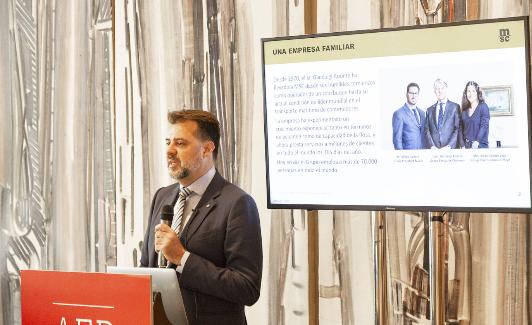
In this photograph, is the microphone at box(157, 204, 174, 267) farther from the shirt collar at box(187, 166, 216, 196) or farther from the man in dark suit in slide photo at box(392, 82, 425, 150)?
the man in dark suit in slide photo at box(392, 82, 425, 150)

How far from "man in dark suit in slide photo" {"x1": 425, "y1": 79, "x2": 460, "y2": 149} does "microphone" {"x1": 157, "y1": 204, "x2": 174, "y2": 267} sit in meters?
1.07

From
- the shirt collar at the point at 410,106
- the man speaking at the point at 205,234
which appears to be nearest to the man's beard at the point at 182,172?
the man speaking at the point at 205,234

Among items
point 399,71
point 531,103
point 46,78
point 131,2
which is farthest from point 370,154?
point 46,78

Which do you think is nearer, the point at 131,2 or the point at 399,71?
the point at 399,71

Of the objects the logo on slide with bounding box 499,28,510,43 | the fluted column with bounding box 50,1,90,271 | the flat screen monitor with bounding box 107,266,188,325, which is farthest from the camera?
the fluted column with bounding box 50,1,90,271

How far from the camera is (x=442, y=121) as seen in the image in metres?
3.20

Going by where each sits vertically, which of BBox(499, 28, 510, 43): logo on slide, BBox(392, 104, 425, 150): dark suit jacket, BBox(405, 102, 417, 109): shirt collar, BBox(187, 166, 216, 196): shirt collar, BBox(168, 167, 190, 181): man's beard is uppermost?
BBox(499, 28, 510, 43): logo on slide

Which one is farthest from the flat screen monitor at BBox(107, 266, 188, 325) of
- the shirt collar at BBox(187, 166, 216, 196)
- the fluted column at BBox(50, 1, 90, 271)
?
the fluted column at BBox(50, 1, 90, 271)

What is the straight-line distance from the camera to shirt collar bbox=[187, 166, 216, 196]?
3.44 meters

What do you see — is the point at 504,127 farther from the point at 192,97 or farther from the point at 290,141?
the point at 192,97

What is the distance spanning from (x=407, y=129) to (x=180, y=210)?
101 cm

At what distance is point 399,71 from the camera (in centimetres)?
326

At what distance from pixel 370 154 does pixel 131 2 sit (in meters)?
1.68

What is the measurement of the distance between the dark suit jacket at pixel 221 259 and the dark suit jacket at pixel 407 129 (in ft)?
2.16
